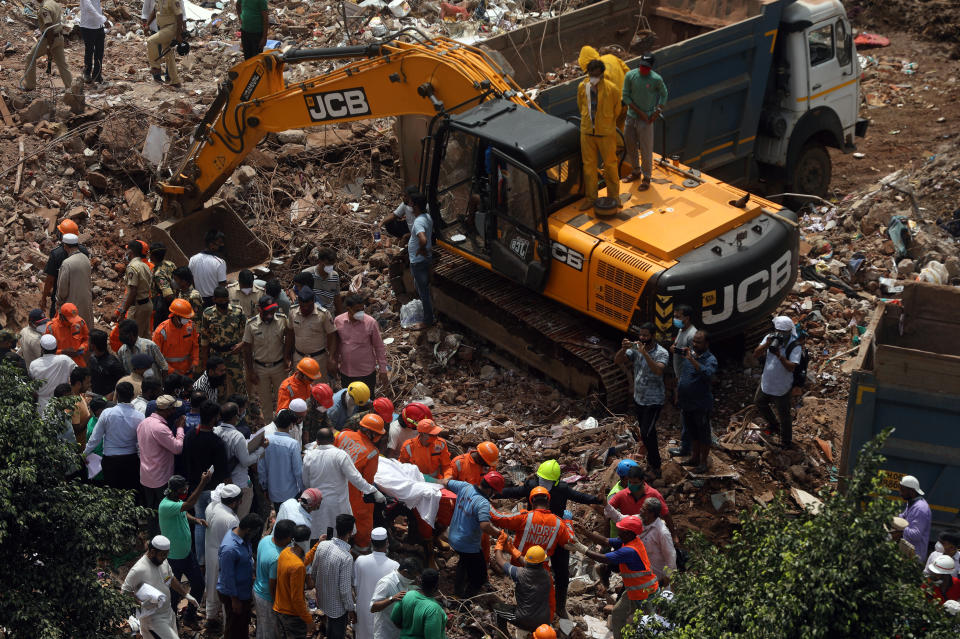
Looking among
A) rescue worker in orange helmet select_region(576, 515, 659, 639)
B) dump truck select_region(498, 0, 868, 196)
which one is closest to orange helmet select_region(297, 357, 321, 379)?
rescue worker in orange helmet select_region(576, 515, 659, 639)

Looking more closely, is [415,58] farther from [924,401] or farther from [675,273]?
[924,401]

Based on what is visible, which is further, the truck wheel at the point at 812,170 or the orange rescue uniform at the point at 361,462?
the truck wheel at the point at 812,170

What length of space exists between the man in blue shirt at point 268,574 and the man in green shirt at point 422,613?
90 cm

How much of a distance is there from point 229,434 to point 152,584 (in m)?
1.37

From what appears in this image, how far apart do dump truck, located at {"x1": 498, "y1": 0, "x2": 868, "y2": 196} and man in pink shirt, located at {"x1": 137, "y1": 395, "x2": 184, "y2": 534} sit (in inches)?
221

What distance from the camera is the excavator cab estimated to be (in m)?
10.1

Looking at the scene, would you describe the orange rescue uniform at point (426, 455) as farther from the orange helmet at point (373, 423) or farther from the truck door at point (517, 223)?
the truck door at point (517, 223)

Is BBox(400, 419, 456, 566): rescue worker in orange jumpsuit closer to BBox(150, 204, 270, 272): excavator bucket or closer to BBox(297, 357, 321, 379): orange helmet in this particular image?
BBox(297, 357, 321, 379): orange helmet

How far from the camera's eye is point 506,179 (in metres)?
10.3

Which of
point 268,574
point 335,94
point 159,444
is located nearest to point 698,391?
point 268,574

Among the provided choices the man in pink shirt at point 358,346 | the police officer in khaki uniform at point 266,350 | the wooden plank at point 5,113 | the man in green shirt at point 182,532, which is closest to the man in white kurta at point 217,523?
the man in green shirt at point 182,532

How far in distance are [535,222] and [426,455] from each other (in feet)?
9.03

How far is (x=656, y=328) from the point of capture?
9.73 meters

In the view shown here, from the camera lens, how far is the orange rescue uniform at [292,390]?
914cm
